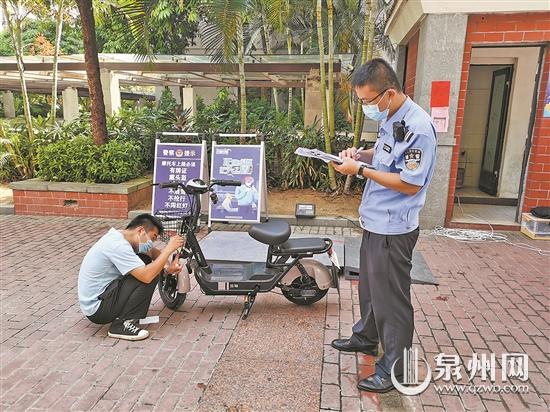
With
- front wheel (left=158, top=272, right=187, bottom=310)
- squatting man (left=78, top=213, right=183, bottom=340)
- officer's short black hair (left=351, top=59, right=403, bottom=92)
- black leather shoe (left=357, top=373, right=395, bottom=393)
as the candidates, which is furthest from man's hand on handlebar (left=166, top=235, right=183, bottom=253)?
officer's short black hair (left=351, top=59, right=403, bottom=92)

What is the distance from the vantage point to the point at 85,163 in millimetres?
7039

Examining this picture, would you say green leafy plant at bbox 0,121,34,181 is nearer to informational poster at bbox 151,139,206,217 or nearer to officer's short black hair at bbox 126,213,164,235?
informational poster at bbox 151,139,206,217

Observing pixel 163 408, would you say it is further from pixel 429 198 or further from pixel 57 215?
pixel 57 215

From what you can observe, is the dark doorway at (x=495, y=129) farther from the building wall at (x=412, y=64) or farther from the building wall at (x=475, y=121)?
the building wall at (x=412, y=64)

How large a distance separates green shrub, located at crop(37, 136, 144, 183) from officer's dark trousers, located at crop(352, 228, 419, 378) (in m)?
5.48

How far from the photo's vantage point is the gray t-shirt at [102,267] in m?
3.15

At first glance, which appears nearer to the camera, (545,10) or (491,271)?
(491,271)

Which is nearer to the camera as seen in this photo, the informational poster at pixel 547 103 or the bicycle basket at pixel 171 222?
the bicycle basket at pixel 171 222

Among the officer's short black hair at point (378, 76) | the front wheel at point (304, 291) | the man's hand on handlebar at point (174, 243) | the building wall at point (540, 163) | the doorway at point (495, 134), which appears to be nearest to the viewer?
the officer's short black hair at point (378, 76)

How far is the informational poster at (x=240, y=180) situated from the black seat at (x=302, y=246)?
2.58 metres

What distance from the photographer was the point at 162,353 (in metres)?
3.10

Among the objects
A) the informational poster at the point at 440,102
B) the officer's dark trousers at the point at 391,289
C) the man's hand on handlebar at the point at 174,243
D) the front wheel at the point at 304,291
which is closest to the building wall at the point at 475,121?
the informational poster at the point at 440,102

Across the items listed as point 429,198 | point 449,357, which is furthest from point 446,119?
point 449,357

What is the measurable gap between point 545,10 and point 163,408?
20.7ft
